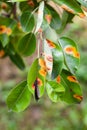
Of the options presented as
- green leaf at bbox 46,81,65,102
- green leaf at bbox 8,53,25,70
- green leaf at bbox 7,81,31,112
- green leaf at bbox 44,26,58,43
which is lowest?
green leaf at bbox 8,53,25,70

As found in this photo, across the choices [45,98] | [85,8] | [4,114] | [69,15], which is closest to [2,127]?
[4,114]

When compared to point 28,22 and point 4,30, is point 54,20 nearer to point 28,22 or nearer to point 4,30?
point 28,22

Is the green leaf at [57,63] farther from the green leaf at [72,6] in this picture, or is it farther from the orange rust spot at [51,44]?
the green leaf at [72,6]

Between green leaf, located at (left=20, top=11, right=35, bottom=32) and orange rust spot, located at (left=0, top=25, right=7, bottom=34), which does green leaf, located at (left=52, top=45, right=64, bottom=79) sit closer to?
green leaf, located at (left=20, top=11, right=35, bottom=32)

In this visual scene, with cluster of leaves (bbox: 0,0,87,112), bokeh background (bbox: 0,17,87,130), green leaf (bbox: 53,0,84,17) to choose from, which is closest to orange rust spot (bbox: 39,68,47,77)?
cluster of leaves (bbox: 0,0,87,112)

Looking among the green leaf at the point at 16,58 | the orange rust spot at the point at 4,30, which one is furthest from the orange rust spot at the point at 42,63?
the green leaf at the point at 16,58

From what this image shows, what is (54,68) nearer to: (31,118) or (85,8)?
(85,8)
